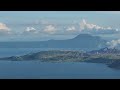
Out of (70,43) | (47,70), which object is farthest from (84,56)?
(47,70)

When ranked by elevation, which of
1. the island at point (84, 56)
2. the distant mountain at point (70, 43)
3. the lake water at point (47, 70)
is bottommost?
the lake water at point (47, 70)

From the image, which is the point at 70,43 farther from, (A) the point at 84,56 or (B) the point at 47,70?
(B) the point at 47,70
